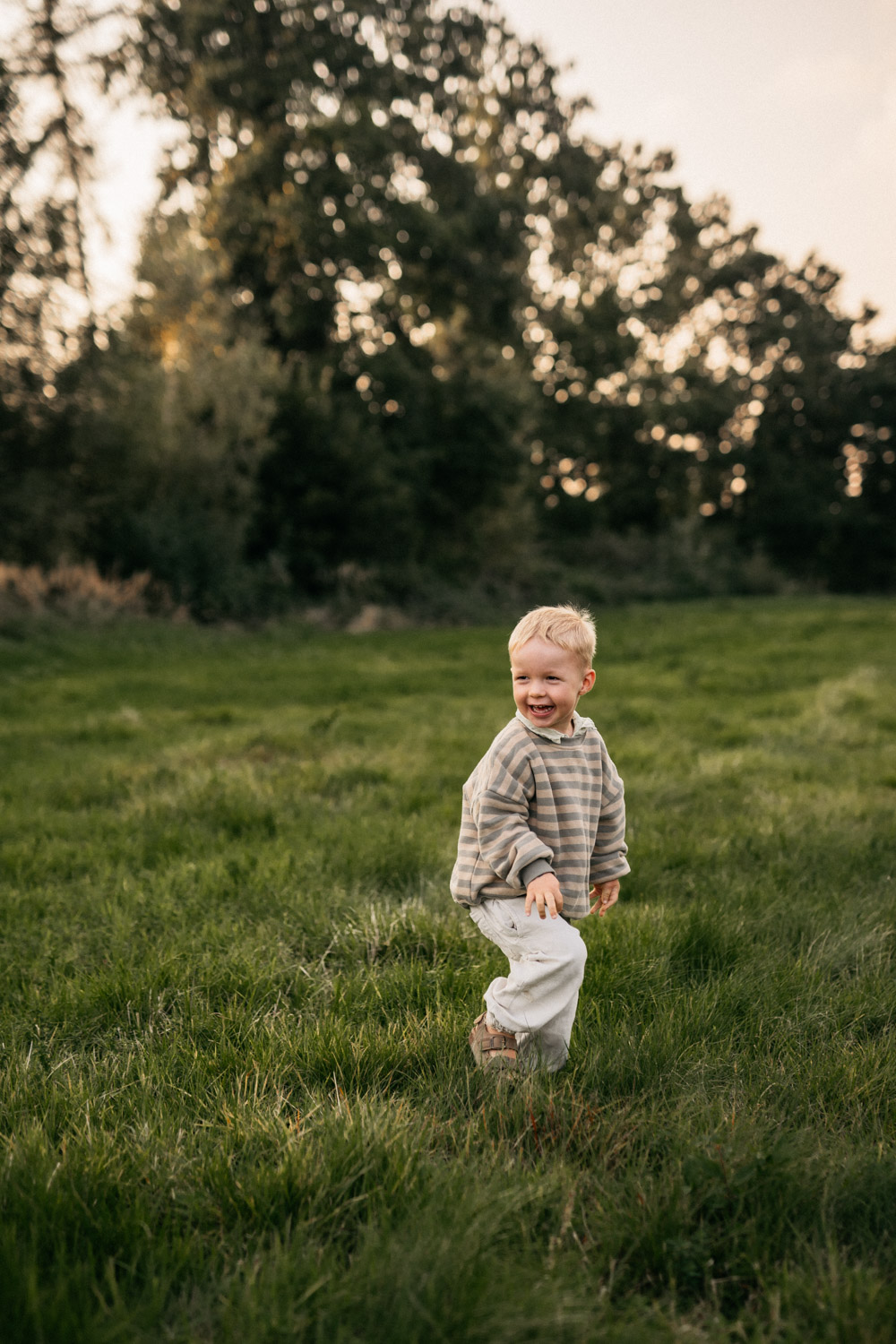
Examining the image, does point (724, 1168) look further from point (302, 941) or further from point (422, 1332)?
point (302, 941)

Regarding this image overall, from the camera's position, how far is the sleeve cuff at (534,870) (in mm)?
2477

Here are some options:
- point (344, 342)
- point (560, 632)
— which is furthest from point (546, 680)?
point (344, 342)

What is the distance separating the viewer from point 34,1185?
1947mm

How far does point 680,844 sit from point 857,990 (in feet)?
5.48

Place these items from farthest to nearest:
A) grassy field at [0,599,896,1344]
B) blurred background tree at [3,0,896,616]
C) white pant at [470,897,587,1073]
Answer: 1. blurred background tree at [3,0,896,616]
2. white pant at [470,897,587,1073]
3. grassy field at [0,599,896,1344]

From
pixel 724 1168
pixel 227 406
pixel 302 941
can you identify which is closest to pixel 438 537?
pixel 227 406

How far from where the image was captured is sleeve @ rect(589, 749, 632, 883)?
282 centimetres

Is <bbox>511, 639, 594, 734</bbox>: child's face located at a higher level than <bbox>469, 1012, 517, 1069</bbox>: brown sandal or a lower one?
higher

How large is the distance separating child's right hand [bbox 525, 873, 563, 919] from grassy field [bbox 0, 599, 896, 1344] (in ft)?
1.59

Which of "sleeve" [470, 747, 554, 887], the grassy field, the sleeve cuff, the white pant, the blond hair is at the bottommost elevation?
the grassy field

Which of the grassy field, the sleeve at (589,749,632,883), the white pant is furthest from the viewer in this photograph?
the sleeve at (589,749,632,883)

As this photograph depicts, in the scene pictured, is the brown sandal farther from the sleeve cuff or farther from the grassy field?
the sleeve cuff

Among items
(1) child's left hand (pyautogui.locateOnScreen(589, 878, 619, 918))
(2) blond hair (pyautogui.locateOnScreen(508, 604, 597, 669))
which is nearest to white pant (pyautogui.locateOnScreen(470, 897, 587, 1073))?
(1) child's left hand (pyautogui.locateOnScreen(589, 878, 619, 918))

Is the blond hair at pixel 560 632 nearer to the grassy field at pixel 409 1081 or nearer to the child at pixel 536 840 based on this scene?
the child at pixel 536 840
